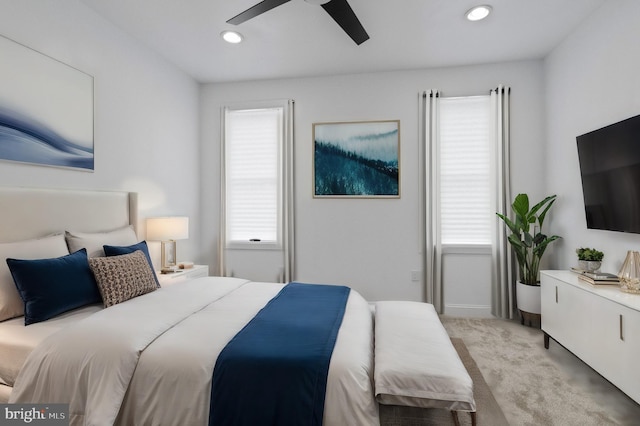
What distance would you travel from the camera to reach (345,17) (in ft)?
7.80

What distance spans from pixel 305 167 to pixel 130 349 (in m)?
2.93

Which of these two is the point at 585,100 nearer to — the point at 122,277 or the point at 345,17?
the point at 345,17

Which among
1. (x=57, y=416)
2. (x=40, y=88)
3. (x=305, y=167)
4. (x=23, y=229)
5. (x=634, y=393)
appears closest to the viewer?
(x=57, y=416)

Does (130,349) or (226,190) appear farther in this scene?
(226,190)

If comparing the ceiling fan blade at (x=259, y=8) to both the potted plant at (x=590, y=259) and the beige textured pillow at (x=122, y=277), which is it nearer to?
the beige textured pillow at (x=122, y=277)

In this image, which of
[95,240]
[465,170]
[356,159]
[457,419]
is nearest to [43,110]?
[95,240]

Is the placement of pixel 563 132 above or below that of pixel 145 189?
above

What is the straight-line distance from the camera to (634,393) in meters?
1.87

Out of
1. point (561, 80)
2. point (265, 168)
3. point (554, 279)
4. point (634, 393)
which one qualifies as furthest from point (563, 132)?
point (265, 168)

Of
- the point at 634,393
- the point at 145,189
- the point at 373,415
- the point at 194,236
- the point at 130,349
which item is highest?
the point at 145,189

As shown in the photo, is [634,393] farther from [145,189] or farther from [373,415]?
[145,189]

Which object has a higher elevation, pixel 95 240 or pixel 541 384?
pixel 95 240

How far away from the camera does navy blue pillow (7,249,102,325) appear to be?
6.07 feet

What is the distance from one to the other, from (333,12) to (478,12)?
132cm
